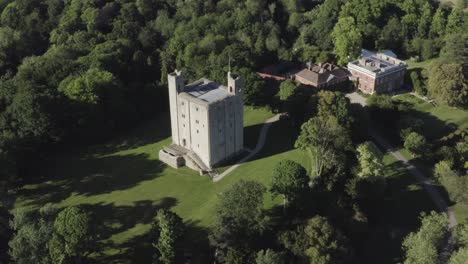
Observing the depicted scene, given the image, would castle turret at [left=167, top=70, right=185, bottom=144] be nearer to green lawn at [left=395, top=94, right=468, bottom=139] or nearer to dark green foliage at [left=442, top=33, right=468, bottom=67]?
green lawn at [left=395, top=94, right=468, bottom=139]

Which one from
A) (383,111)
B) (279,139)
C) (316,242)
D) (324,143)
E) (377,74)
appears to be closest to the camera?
(316,242)

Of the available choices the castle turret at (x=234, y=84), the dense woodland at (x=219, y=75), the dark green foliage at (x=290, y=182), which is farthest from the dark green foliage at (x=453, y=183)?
the castle turret at (x=234, y=84)

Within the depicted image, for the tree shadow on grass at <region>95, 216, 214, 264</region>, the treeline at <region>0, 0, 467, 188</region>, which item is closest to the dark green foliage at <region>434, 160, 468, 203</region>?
the treeline at <region>0, 0, 467, 188</region>

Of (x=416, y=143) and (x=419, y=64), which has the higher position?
(x=419, y=64)

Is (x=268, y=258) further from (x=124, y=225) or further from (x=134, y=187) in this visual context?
(x=134, y=187)

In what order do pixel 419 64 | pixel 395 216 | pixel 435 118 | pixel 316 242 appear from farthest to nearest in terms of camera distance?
pixel 419 64
pixel 435 118
pixel 395 216
pixel 316 242

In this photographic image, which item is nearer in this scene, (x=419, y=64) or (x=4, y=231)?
(x=4, y=231)

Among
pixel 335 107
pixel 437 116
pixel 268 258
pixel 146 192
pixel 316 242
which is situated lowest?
pixel 146 192

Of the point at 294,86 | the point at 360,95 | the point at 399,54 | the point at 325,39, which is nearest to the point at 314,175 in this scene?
the point at 294,86

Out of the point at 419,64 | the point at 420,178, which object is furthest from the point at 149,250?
the point at 419,64
